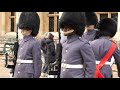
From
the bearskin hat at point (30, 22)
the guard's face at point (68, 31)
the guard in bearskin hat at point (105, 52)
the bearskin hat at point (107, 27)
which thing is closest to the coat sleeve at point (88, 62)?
the guard's face at point (68, 31)

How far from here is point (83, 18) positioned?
3.42 meters

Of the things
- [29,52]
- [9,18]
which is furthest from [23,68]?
[9,18]

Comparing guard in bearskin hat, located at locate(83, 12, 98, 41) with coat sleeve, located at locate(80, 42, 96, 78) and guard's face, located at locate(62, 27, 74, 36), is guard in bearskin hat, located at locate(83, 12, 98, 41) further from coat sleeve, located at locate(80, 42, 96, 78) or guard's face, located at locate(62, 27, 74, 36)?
coat sleeve, located at locate(80, 42, 96, 78)

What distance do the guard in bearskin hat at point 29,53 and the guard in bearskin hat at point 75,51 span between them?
58 centimetres

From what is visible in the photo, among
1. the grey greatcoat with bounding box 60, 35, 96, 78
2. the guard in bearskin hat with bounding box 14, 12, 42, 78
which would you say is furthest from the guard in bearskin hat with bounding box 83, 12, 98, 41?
the grey greatcoat with bounding box 60, 35, 96, 78

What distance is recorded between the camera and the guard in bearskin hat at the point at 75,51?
10.6 feet

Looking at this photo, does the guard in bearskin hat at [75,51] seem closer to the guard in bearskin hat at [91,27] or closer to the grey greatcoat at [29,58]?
the grey greatcoat at [29,58]

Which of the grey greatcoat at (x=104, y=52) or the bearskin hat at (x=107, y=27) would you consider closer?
the grey greatcoat at (x=104, y=52)

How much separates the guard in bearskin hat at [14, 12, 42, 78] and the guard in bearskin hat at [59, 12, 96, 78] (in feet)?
1.89

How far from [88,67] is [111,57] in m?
0.60
